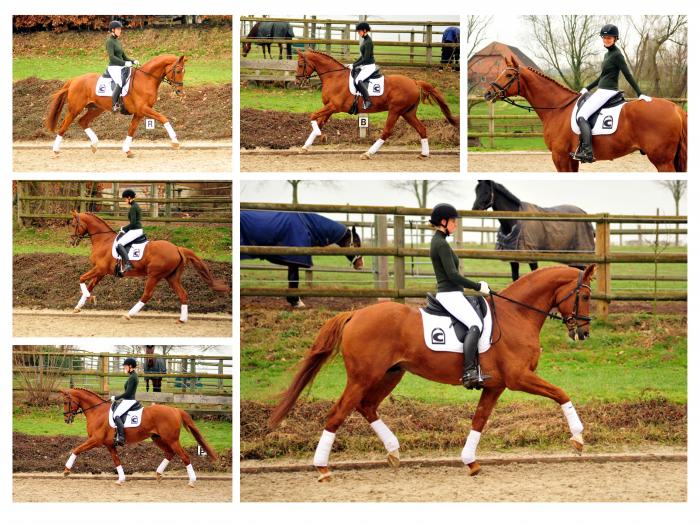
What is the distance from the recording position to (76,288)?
35.8 ft

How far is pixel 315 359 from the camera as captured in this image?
8.17m

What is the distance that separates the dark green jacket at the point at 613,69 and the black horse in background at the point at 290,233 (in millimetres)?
3205

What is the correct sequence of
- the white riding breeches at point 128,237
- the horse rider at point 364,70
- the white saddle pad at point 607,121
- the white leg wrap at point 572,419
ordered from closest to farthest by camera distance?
1. the white leg wrap at point 572,419
2. the white saddle pad at point 607,121
3. the horse rider at point 364,70
4. the white riding breeches at point 128,237

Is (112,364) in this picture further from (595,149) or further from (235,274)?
(595,149)

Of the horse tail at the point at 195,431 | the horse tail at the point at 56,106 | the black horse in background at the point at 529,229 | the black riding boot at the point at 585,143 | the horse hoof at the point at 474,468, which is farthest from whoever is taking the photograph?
the black horse in background at the point at 529,229

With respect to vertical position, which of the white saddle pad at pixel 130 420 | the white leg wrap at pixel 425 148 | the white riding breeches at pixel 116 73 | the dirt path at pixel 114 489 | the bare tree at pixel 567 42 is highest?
the bare tree at pixel 567 42

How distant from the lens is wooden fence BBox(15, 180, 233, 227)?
11.1 metres

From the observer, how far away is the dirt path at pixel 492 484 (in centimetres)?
819

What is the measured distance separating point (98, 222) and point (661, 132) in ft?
19.3

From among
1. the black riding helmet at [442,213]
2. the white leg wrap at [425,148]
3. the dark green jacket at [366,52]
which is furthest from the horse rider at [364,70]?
the black riding helmet at [442,213]

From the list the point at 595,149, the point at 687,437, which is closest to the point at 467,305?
the point at 595,149

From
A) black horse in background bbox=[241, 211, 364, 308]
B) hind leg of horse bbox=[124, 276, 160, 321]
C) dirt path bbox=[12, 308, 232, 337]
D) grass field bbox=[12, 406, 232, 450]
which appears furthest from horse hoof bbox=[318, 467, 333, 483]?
hind leg of horse bbox=[124, 276, 160, 321]

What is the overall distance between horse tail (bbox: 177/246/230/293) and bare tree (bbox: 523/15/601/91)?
15.4ft

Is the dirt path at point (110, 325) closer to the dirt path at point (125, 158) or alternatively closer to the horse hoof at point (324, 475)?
the dirt path at point (125, 158)
